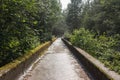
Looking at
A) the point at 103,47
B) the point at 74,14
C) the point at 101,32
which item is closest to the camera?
the point at 103,47

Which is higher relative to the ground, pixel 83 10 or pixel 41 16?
pixel 83 10

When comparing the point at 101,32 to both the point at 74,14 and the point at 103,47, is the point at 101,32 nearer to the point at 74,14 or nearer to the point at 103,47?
the point at 103,47

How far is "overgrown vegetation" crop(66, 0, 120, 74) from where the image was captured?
1286 cm

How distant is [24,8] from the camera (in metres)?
10.5

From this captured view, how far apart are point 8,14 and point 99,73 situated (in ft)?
14.4

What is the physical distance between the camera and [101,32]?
40469 millimetres

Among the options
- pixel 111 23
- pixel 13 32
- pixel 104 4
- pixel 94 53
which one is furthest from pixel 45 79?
pixel 104 4

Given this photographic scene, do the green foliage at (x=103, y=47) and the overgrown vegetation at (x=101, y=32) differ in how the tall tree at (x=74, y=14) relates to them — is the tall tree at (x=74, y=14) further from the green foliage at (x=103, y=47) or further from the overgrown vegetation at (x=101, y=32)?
the green foliage at (x=103, y=47)

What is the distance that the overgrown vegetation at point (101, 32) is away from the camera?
12.9m

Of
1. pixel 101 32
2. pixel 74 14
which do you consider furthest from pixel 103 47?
pixel 74 14

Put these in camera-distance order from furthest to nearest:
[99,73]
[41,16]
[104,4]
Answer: [104,4]
[41,16]
[99,73]

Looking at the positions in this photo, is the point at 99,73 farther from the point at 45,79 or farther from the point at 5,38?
the point at 5,38

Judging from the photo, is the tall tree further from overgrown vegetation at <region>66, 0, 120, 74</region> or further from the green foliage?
the green foliage

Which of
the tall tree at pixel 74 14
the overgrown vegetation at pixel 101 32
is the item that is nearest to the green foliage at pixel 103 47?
the overgrown vegetation at pixel 101 32
